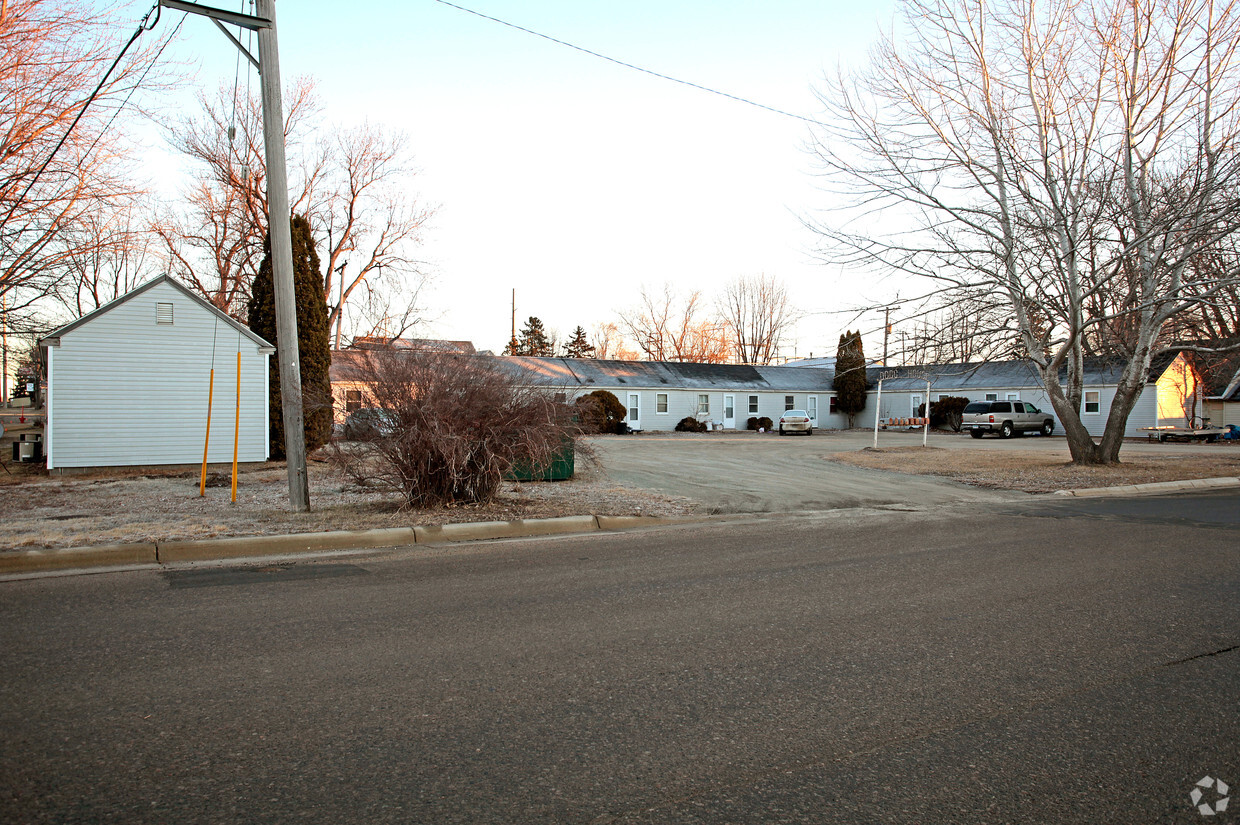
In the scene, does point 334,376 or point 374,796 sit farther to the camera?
point 334,376

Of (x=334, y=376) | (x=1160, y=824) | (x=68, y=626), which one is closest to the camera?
(x=1160, y=824)

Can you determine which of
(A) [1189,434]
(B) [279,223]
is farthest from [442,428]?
(A) [1189,434]

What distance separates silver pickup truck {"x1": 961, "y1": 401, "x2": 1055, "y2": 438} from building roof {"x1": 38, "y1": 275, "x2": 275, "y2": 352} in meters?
33.5

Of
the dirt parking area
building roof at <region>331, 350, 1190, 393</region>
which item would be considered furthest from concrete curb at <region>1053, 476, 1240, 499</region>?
building roof at <region>331, 350, 1190, 393</region>

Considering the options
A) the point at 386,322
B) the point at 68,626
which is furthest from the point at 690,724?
the point at 386,322

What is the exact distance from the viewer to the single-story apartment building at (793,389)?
39906 mm

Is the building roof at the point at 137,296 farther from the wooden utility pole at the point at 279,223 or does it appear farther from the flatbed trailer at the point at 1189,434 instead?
the flatbed trailer at the point at 1189,434

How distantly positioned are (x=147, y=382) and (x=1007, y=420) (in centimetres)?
3726

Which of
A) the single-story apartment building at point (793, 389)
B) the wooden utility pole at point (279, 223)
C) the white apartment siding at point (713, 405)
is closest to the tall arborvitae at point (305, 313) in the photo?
the wooden utility pole at point (279, 223)

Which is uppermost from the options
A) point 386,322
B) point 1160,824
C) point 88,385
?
point 386,322

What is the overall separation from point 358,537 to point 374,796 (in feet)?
20.6

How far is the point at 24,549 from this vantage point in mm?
7633

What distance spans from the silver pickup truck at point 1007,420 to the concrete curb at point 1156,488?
872 inches

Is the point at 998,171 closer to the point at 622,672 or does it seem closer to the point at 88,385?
the point at 622,672
